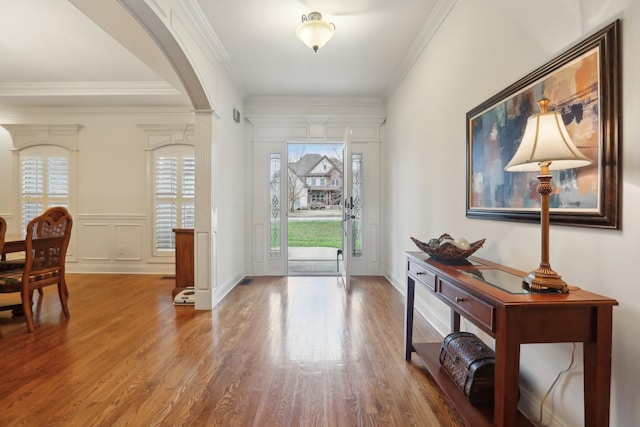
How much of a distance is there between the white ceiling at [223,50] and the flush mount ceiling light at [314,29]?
7 centimetres

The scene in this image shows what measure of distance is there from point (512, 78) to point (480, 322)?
142 centimetres

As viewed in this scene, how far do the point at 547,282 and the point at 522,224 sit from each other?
576mm

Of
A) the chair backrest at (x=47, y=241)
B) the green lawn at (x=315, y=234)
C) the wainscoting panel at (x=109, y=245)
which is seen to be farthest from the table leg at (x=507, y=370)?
the green lawn at (x=315, y=234)

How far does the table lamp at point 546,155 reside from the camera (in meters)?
1.11

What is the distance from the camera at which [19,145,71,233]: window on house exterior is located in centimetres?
517

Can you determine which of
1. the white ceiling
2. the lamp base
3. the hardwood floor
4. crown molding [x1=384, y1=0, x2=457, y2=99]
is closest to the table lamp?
the lamp base

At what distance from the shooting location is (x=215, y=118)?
353cm

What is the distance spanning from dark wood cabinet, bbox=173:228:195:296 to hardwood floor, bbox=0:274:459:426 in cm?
41

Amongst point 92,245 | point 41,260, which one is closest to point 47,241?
point 41,260

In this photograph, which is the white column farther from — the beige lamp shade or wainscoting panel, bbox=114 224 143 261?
the beige lamp shade

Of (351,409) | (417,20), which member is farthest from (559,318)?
(417,20)

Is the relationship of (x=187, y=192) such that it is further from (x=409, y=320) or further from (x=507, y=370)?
(x=507, y=370)

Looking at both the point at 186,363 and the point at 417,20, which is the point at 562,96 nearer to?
the point at 417,20

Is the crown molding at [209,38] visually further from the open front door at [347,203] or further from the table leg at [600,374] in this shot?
the table leg at [600,374]
